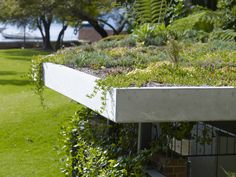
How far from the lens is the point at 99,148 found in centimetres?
674

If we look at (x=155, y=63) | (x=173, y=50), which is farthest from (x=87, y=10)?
(x=173, y=50)

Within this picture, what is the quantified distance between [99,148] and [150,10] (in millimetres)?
4125

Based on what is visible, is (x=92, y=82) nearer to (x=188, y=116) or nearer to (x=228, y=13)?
(x=188, y=116)

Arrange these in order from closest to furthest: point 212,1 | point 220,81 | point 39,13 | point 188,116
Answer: point 188,116 → point 220,81 → point 212,1 → point 39,13

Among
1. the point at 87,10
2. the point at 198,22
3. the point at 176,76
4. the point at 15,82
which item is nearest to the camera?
the point at 176,76

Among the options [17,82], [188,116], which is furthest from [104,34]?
[188,116]

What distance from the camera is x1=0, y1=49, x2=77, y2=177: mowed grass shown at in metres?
10.7

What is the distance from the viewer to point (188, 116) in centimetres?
530

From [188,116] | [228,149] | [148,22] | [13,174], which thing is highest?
[148,22]

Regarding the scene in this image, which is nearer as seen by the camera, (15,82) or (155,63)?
(155,63)

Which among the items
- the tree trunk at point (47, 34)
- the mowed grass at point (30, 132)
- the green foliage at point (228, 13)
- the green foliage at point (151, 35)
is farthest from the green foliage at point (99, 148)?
the tree trunk at point (47, 34)

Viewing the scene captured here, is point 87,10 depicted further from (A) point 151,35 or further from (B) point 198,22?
(A) point 151,35

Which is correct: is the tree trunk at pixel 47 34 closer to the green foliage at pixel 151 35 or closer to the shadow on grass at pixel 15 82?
the shadow on grass at pixel 15 82

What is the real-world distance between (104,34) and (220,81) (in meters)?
25.9
